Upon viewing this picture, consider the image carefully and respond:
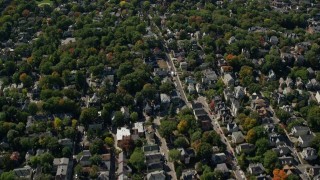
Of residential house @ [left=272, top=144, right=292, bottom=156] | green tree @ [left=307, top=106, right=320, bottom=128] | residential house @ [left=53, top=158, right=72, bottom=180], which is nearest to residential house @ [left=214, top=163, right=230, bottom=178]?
residential house @ [left=272, top=144, right=292, bottom=156]

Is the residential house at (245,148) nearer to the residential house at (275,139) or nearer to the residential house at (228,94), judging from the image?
the residential house at (275,139)

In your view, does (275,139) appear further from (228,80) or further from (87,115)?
(87,115)

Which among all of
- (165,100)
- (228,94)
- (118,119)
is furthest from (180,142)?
(228,94)

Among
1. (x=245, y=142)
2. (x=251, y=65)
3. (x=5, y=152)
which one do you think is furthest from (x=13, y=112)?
(x=251, y=65)

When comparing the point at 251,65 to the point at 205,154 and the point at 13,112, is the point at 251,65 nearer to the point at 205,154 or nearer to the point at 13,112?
the point at 205,154

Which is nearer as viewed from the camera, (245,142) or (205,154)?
(205,154)

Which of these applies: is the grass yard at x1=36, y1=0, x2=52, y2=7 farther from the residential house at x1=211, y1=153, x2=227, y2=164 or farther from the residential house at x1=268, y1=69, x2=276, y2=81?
the residential house at x1=211, y1=153, x2=227, y2=164
